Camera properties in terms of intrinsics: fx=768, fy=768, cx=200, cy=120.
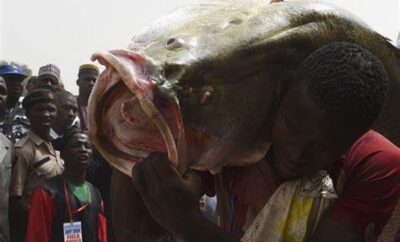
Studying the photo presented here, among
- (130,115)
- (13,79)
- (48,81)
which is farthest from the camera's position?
(48,81)

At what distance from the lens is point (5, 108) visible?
544 centimetres

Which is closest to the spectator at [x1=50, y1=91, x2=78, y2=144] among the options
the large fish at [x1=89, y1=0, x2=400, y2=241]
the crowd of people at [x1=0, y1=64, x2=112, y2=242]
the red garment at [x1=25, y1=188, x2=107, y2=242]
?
the crowd of people at [x1=0, y1=64, x2=112, y2=242]

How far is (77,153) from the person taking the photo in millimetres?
5105

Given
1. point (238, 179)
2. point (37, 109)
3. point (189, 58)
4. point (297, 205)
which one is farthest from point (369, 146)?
point (37, 109)

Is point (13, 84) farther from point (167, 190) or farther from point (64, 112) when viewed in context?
point (167, 190)

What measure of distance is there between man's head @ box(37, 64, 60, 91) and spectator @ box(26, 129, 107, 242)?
1283 mm

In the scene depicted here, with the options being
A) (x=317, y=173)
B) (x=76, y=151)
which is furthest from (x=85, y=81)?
(x=317, y=173)

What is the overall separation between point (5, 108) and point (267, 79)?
3.66 metres

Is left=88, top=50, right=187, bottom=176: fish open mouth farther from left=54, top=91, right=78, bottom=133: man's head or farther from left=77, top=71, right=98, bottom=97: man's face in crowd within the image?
left=77, top=71, right=98, bottom=97: man's face in crowd

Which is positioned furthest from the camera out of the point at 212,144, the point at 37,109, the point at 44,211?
the point at 37,109

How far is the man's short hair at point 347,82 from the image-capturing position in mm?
2016

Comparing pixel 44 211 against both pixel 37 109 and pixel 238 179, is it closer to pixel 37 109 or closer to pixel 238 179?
pixel 37 109

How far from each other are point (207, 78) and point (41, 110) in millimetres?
3505

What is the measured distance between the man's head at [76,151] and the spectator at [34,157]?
0.34ft
